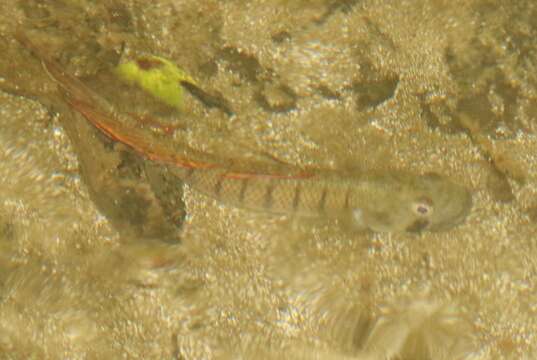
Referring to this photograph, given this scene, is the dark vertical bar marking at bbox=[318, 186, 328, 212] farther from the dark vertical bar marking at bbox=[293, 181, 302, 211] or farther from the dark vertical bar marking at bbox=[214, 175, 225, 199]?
the dark vertical bar marking at bbox=[214, 175, 225, 199]

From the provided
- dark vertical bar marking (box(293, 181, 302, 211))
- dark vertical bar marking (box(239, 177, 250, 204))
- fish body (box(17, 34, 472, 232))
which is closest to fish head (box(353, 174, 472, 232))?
fish body (box(17, 34, 472, 232))

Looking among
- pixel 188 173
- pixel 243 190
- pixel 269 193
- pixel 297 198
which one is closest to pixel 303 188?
pixel 297 198

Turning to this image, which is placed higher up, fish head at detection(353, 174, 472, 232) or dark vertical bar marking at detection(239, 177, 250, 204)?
fish head at detection(353, 174, 472, 232)

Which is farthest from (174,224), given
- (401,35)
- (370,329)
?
(401,35)

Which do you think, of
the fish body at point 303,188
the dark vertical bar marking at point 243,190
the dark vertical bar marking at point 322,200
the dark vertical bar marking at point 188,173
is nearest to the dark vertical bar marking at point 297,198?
the fish body at point 303,188

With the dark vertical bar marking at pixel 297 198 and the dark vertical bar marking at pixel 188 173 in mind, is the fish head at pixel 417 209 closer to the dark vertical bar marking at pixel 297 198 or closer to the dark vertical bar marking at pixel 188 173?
the dark vertical bar marking at pixel 297 198

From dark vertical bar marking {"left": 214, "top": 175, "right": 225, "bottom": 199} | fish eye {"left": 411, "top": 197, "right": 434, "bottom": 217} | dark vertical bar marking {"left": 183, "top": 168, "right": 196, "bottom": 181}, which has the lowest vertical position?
dark vertical bar marking {"left": 214, "top": 175, "right": 225, "bottom": 199}

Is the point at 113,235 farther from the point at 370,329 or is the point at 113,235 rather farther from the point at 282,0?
the point at 282,0

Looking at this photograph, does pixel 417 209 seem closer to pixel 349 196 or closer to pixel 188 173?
pixel 349 196
